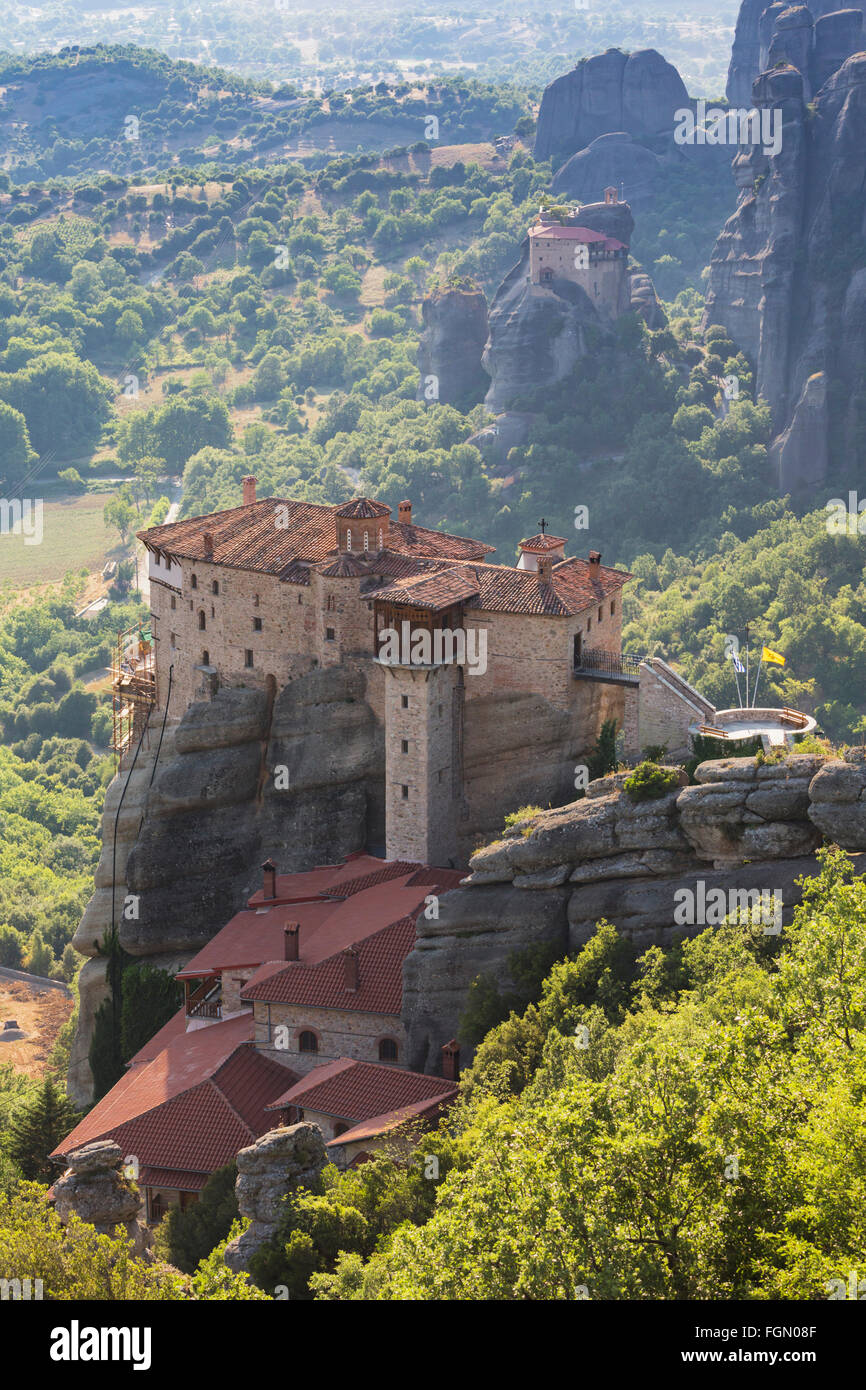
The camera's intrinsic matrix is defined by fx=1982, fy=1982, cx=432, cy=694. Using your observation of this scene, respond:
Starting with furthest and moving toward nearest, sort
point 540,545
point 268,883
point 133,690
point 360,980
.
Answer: point 133,690 → point 540,545 → point 268,883 → point 360,980

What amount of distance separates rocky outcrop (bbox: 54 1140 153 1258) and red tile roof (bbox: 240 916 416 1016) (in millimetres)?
8956

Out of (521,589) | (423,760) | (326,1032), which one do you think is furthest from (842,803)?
(326,1032)

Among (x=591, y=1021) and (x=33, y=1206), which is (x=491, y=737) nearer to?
(x=591, y=1021)

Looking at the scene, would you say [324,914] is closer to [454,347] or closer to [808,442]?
[808,442]

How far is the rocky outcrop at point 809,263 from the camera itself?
135875mm

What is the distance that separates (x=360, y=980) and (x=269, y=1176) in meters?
9.54

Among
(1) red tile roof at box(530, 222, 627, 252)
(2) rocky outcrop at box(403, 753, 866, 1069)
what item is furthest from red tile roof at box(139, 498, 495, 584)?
(1) red tile roof at box(530, 222, 627, 252)

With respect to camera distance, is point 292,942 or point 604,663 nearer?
point 292,942

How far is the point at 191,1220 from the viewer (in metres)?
45.5

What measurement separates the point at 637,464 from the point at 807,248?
753 inches

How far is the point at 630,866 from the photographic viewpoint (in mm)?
46469

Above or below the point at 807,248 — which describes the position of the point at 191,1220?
below

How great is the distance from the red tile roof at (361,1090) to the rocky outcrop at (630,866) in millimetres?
1584
